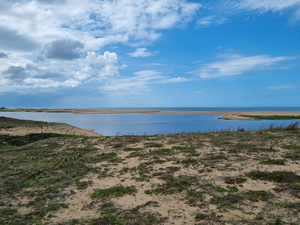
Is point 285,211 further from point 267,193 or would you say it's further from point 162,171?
point 162,171

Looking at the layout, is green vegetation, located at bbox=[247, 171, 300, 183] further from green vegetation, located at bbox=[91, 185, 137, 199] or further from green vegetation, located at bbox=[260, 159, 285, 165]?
green vegetation, located at bbox=[91, 185, 137, 199]

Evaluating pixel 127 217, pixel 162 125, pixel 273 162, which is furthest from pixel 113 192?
pixel 162 125

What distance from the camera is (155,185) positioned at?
7953 millimetres

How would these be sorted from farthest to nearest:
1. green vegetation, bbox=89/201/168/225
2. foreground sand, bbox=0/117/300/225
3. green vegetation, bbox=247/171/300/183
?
green vegetation, bbox=247/171/300/183 < foreground sand, bbox=0/117/300/225 < green vegetation, bbox=89/201/168/225

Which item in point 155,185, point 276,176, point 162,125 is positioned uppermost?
point 276,176

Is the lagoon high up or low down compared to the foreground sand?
down

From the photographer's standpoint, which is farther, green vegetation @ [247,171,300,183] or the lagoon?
the lagoon

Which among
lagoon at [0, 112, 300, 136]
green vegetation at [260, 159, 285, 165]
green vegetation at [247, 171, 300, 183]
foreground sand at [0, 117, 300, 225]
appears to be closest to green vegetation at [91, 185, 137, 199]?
foreground sand at [0, 117, 300, 225]

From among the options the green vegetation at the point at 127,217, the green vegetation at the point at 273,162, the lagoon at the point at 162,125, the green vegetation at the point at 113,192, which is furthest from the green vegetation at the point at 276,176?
the lagoon at the point at 162,125

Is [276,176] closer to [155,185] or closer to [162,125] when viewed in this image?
[155,185]

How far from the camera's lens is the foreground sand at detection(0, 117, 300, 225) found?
5914 millimetres

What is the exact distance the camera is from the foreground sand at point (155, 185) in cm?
591

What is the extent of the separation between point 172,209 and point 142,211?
918 millimetres

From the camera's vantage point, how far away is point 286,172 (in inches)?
336
